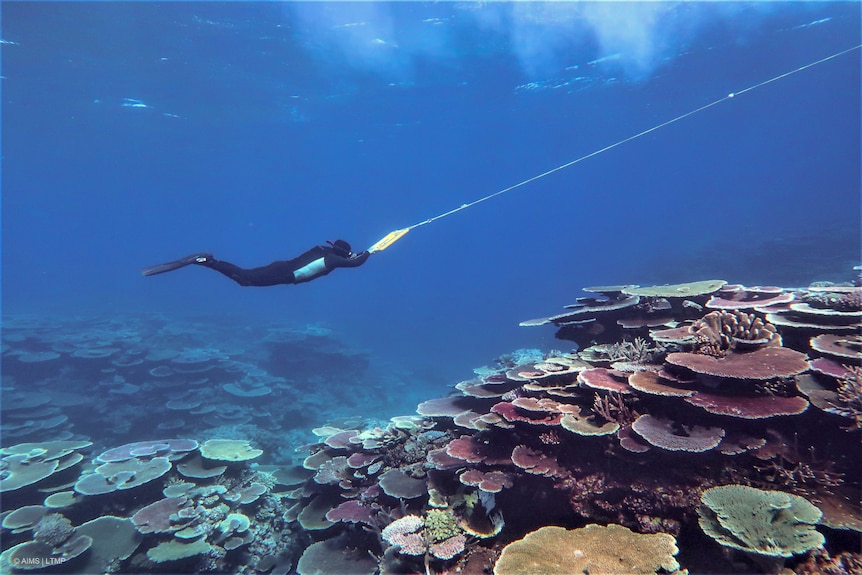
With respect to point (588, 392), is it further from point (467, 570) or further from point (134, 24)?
point (134, 24)

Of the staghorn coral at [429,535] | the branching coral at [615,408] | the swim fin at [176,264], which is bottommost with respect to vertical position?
the staghorn coral at [429,535]

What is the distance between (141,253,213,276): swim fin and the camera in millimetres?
7949

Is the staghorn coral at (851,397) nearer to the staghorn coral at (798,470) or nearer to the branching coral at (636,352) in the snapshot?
the staghorn coral at (798,470)

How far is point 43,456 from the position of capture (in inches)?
306

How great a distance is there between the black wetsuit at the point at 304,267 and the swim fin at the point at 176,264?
0.11 meters

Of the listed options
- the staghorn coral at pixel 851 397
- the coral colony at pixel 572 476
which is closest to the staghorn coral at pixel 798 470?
the coral colony at pixel 572 476

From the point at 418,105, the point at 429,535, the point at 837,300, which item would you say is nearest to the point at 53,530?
the point at 429,535

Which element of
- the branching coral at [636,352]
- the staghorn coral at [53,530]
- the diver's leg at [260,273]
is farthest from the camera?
the diver's leg at [260,273]

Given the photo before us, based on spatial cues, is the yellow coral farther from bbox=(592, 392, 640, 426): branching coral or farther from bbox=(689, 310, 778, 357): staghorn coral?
bbox=(689, 310, 778, 357): staghorn coral

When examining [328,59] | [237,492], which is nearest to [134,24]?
[328,59]

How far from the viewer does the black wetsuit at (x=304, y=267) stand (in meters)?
8.01

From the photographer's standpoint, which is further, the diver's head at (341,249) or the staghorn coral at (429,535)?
the diver's head at (341,249)

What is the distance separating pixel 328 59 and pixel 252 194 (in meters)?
55.5

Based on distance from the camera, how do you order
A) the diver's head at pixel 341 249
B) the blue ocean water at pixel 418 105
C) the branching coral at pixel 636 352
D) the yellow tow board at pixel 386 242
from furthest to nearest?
the blue ocean water at pixel 418 105 → the diver's head at pixel 341 249 → the yellow tow board at pixel 386 242 → the branching coral at pixel 636 352
